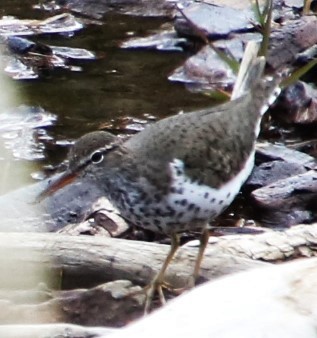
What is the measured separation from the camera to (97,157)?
14.8 feet

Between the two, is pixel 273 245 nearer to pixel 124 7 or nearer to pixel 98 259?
pixel 98 259

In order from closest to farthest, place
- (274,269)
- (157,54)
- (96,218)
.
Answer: (274,269), (96,218), (157,54)

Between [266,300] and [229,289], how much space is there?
8cm

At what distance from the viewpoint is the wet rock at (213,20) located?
827 centimetres

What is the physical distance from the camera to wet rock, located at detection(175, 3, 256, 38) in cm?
827

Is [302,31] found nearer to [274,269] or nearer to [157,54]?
[157,54]

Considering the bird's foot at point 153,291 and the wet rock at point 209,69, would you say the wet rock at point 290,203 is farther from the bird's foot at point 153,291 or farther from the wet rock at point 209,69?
the wet rock at point 209,69

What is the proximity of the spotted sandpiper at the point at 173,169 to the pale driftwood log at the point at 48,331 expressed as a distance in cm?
67

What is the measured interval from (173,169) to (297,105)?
2.71 meters

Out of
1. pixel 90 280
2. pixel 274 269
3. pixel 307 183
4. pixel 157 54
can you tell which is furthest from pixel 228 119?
pixel 157 54

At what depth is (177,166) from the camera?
442 centimetres

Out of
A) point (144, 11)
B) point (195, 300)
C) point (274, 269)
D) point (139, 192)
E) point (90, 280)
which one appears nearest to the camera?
point (195, 300)

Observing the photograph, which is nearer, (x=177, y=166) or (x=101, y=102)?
(x=177, y=166)

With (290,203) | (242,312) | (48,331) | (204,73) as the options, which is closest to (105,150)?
(48,331)
